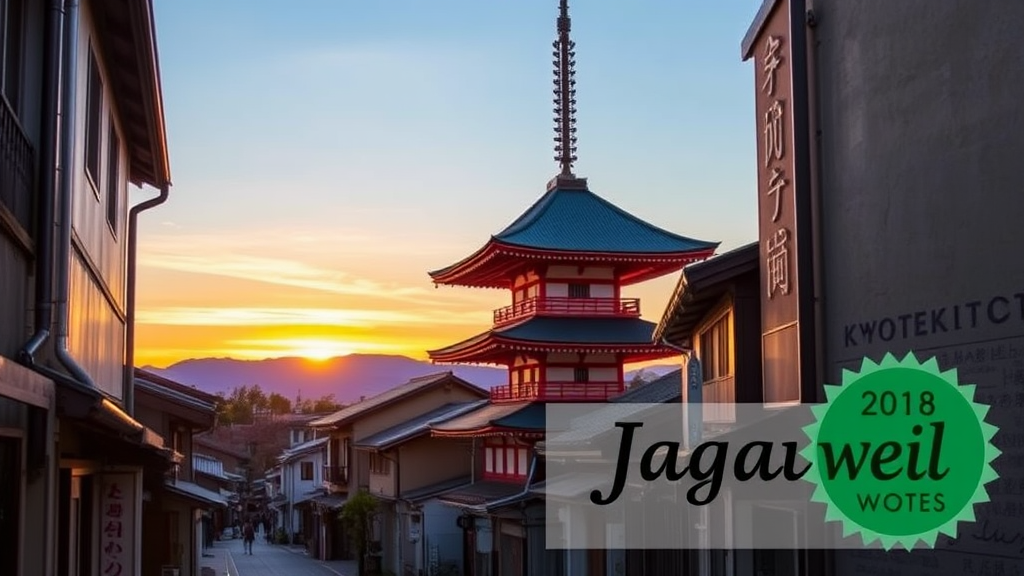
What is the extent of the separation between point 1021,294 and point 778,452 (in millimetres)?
4209

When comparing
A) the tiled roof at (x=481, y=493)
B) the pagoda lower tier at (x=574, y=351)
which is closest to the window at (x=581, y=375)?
the pagoda lower tier at (x=574, y=351)

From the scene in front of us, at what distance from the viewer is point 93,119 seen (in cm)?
1178

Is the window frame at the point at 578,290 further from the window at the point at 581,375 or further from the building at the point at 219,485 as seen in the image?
the building at the point at 219,485

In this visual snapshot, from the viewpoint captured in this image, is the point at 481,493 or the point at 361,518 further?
the point at 361,518

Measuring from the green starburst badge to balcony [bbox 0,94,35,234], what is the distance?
677cm

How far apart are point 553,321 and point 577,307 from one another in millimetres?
912

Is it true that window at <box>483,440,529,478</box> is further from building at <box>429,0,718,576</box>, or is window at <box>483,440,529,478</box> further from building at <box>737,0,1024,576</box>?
building at <box>737,0,1024,576</box>

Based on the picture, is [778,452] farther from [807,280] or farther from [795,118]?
[795,118]

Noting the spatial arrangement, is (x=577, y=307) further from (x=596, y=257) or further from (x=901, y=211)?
(x=901, y=211)

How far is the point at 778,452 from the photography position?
12.1 meters

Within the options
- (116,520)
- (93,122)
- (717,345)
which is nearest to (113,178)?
(93,122)

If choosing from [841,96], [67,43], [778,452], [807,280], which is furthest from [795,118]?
[67,43]

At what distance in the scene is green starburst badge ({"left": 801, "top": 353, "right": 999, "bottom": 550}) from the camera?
9.14 metres

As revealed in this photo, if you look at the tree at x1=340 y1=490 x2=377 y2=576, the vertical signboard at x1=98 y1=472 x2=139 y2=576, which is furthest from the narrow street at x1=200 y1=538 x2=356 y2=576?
the vertical signboard at x1=98 y1=472 x2=139 y2=576
